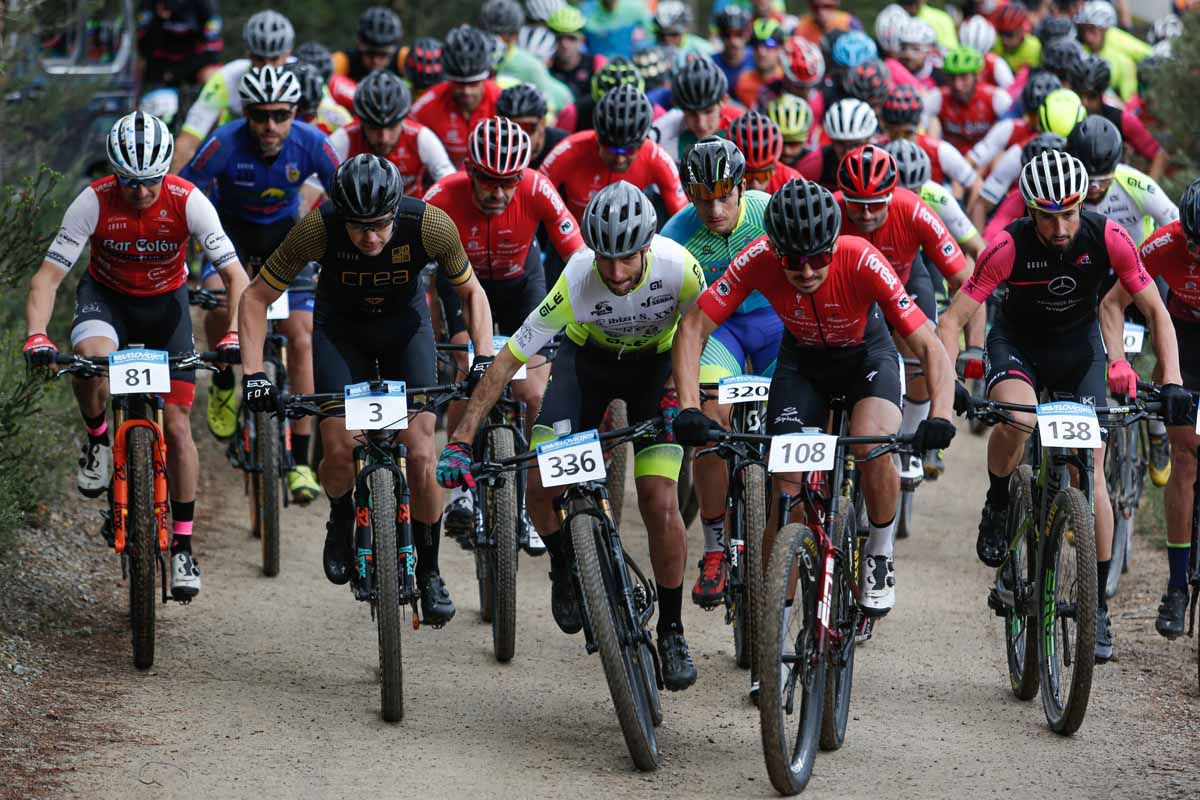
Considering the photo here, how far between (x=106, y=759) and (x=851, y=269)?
357cm

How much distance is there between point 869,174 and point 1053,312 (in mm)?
1123

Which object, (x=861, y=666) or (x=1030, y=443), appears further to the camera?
(x=1030, y=443)

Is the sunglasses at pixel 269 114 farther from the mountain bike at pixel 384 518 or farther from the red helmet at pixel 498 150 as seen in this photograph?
the mountain bike at pixel 384 518

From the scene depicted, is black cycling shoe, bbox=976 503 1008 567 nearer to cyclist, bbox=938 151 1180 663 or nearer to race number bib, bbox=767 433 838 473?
cyclist, bbox=938 151 1180 663

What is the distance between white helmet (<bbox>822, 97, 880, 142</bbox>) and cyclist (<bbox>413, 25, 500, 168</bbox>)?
8.59ft

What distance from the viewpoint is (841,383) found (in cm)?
747

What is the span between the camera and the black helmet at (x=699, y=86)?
11.0 m

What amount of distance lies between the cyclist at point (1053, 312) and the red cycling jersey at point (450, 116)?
505 centimetres

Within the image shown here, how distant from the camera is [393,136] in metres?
10.4

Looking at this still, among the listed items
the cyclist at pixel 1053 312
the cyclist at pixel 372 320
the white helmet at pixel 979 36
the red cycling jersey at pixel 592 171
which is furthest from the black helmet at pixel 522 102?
the white helmet at pixel 979 36

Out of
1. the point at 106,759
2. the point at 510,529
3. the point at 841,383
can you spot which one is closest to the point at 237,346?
the point at 510,529

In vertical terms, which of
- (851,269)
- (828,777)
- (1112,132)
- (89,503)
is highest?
(1112,132)

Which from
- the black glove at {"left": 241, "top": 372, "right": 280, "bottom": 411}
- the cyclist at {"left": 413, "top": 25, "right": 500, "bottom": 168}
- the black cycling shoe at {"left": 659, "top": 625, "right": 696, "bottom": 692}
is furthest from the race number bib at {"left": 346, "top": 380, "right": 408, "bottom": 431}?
the cyclist at {"left": 413, "top": 25, "right": 500, "bottom": 168}

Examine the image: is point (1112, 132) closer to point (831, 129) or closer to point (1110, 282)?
point (1110, 282)
